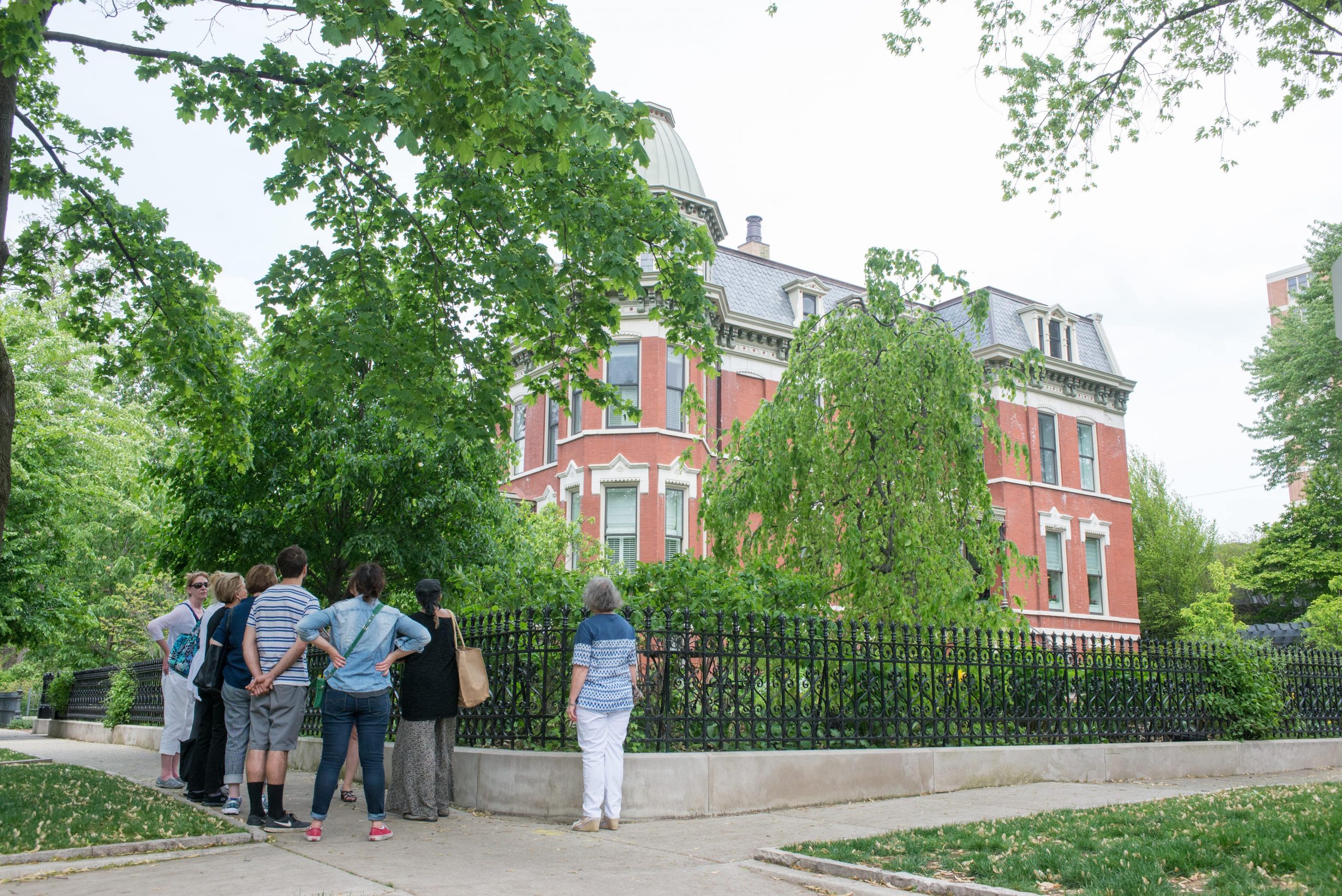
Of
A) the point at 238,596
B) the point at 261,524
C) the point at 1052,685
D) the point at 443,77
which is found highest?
the point at 443,77

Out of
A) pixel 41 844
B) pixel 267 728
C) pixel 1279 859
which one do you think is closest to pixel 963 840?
pixel 1279 859

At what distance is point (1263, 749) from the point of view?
12.4 metres

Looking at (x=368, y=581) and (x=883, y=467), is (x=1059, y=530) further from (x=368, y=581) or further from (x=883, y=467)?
(x=368, y=581)

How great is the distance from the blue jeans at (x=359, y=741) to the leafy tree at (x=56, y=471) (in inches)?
448

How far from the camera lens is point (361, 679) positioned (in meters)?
6.85

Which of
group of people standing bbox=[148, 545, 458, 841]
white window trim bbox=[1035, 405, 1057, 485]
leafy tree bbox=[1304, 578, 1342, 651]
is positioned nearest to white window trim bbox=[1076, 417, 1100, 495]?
white window trim bbox=[1035, 405, 1057, 485]

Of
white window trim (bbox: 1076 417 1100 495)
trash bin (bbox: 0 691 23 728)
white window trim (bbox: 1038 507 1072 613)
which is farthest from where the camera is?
trash bin (bbox: 0 691 23 728)

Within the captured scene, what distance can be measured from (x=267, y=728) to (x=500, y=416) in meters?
4.30

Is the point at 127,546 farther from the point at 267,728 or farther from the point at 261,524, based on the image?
the point at 267,728

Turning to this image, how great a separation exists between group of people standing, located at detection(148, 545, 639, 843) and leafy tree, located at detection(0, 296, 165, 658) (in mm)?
10258

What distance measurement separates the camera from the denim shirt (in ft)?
22.4

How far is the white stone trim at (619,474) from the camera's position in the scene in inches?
973

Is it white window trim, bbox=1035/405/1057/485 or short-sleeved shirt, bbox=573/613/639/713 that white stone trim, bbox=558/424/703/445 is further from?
short-sleeved shirt, bbox=573/613/639/713

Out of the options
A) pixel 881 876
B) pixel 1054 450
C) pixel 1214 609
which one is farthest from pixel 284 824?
pixel 1214 609
